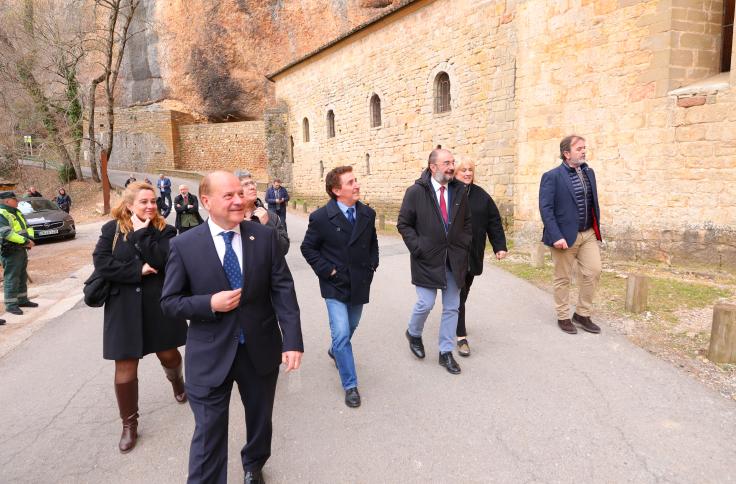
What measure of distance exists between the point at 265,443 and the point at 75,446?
152cm

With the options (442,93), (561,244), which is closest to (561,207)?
(561,244)

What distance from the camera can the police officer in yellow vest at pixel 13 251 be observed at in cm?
660

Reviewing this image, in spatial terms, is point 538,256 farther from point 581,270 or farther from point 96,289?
point 96,289

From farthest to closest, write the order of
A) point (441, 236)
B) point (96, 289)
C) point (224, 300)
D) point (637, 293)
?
point (637, 293)
point (441, 236)
point (96, 289)
point (224, 300)

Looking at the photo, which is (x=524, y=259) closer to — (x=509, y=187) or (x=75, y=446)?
(x=509, y=187)

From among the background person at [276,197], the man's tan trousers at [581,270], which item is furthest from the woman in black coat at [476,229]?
the background person at [276,197]

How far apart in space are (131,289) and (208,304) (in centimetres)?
126

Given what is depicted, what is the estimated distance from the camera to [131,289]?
313 cm

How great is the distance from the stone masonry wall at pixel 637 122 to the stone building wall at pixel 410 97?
8.00 feet

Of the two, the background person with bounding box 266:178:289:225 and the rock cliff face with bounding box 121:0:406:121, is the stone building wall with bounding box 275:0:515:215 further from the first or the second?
the rock cliff face with bounding box 121:0:406:121

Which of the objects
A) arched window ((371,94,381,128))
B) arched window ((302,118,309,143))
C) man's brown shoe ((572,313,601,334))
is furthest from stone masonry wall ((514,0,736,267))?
arched window ((302,118,309,143))

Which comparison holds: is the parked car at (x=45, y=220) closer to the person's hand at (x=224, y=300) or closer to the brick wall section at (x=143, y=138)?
the person's hand at (x=224, y=300)

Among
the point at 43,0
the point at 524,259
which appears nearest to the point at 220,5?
the point at 43,0

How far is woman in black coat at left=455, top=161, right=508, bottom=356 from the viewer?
450 cm
